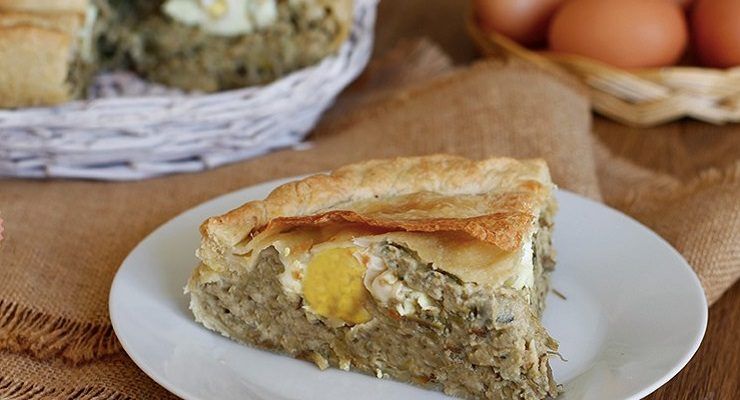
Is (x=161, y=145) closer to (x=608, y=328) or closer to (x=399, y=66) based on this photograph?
(x=399, y=66)

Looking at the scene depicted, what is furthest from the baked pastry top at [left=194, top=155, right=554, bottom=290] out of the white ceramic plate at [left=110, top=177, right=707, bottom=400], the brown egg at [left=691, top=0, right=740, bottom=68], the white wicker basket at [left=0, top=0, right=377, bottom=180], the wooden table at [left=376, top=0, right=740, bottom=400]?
the brown egg at [left=691, top=0, right=740, bottom=68]

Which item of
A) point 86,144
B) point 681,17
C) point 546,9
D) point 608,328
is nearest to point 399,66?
point 546,9

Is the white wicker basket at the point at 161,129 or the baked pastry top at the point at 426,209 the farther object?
the white wicker basket at the point at 161,129

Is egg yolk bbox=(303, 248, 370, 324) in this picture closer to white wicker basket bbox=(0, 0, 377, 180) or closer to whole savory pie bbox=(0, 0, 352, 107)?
white wicker basket bbox=(0, 0, 377, 180)

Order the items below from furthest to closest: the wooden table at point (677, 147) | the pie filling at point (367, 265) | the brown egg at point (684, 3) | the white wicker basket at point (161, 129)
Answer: the brown egg at point (684, 3)
the white wicker basket at point (161, 129)
the wooden table at point (677, 147)
the pie filling at point (367, 265)

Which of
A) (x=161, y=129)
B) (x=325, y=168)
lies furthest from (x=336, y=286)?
(x=161, y=129)

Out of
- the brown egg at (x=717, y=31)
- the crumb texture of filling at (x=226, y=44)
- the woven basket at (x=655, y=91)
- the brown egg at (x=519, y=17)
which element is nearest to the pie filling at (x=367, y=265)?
the crumb texture of filling at (x=226, y=44)

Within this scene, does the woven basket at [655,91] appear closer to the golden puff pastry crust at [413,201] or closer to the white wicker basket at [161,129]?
the white wicker basket at [161,129]

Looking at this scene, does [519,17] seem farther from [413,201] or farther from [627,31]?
[413,201]
